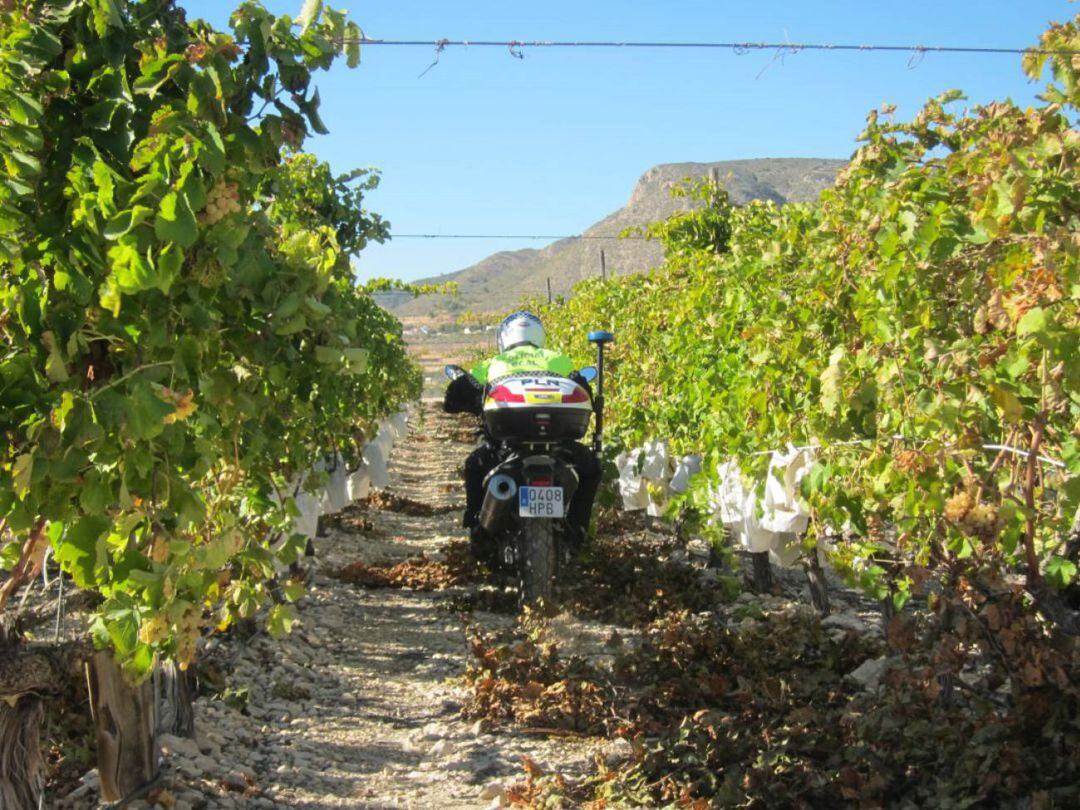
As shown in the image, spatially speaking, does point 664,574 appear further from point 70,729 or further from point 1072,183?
point 1072,183

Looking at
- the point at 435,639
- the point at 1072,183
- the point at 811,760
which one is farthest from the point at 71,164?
the point at 435,639

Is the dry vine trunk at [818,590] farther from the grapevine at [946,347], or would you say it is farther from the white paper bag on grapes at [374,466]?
the white paper bag on grapes at [374,466]

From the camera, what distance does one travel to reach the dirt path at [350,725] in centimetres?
384

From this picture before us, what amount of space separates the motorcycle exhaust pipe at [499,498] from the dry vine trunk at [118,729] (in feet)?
7.72

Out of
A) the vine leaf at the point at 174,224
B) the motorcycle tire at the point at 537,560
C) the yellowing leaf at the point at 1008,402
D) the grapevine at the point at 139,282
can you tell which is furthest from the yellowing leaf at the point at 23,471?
the motorcycle tire at the point at 537,560

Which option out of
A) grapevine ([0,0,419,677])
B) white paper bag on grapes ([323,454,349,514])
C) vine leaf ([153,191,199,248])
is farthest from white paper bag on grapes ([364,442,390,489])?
vine leaf ([153,191,199,248])

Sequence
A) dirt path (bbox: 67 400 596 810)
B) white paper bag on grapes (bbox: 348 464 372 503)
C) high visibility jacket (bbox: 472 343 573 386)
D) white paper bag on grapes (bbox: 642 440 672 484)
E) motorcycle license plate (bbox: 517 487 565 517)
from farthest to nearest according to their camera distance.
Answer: white paper bag on grapes (bbox: 348 464 372 503) → white paper bag on grapes (bbox: 642 440 672 484) → high visibility jacket (bbox: 472 343 573 386) → motorcycle license plate (bbox: 517 487 565 517) → dirt path (bbox: 67 400 596 810)

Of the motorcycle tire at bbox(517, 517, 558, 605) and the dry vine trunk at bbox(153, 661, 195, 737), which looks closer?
the dry vine trunk at bbox(153, 661, 195, 737)

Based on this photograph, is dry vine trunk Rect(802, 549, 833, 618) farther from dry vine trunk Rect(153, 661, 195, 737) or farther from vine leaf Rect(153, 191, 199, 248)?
vine leaf Rect(153, 191, 199, 248)

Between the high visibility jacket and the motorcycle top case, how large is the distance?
183mm

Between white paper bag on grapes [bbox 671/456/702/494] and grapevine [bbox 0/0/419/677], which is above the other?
grapevine [bbox 0/0/419/677]

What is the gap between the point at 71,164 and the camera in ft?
7.58

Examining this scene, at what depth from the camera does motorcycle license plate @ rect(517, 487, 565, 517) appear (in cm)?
550

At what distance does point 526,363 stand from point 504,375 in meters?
0.15
